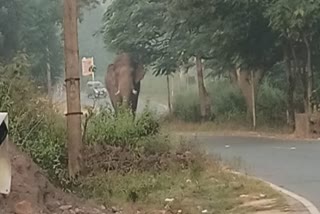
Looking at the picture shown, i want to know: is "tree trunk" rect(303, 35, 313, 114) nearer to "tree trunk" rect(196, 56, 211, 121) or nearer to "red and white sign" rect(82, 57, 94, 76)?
"red and white sign" rect(82, 57, 94, 76)

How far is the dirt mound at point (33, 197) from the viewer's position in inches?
387

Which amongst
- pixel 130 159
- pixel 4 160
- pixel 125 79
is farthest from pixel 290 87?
pixel 4 160

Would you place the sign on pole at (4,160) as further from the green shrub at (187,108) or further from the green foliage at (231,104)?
the green shrub at (187,108)

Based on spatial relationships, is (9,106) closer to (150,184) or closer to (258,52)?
(150,184)

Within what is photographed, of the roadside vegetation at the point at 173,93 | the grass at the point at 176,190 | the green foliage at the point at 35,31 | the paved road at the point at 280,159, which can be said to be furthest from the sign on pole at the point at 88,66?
the green foliage at the point at 35,31

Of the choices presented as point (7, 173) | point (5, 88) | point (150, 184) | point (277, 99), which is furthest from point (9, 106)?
point (277, 99)

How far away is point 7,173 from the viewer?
22.7 ft

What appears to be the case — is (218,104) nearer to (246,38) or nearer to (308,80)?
(246,38)

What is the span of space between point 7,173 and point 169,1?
2625 cm

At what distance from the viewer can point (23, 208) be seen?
386 inches

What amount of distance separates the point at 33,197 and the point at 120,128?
6908 mm

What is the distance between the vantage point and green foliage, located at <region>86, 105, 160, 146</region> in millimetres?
16873

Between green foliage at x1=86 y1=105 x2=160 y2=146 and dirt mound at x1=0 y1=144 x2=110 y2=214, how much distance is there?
5.31m

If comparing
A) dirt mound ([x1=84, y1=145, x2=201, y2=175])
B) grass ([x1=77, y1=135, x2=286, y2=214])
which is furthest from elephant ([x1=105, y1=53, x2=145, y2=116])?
grass ([x1=77, y1=135, x2=286, y2=214])
